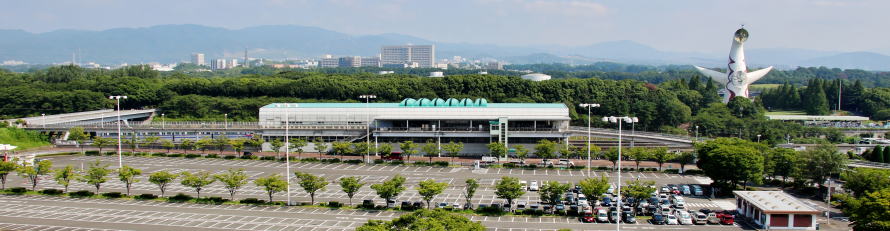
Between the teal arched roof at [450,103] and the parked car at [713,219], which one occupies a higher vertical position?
the teal arched roof at [450,103]

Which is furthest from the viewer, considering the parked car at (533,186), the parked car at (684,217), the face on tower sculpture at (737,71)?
the face on tower sculpture at (737,71)

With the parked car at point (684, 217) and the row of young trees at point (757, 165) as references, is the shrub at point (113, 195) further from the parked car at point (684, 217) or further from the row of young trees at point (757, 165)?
the row of young trees at point (757, 165)

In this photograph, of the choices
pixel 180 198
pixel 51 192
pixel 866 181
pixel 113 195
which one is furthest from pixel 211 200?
pixel 866 181

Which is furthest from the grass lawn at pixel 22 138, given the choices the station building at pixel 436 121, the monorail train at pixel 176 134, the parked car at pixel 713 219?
the parked car at pixel 713 219

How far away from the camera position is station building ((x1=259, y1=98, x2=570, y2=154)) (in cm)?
5497

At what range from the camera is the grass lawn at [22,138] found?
56125 millimetres

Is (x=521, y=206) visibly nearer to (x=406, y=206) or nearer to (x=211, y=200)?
(x=406, y=206)

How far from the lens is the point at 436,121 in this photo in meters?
57.0

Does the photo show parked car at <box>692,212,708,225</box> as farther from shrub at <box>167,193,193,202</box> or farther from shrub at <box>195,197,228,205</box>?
shrub at <box>167,193,193,202</box>

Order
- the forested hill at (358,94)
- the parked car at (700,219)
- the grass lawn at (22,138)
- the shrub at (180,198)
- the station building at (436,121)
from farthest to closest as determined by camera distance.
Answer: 1. the forested hill at (358,94)
2. the grass lawn at (22,138)
3. the station building at (436,121)
4. the shrub at (180,198)
5. the parked car at (700,219)

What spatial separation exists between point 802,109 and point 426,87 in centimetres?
5462

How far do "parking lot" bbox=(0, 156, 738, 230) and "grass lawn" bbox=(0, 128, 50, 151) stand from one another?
17.3 metres

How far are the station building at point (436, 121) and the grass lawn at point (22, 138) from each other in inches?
787

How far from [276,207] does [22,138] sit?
38165 mm
